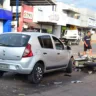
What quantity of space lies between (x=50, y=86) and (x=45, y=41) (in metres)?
1.79

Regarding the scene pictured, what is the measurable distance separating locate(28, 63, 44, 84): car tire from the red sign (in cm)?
2569

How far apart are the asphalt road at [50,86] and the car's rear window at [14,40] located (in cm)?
122

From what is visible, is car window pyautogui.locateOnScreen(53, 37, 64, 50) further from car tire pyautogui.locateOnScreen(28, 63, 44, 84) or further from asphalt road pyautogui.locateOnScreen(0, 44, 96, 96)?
car tire pyautogui.locateOnScreen(28, 63, 44, 84)

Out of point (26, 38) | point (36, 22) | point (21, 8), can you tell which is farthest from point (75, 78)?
point (36, 22)

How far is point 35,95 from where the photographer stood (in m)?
7.90

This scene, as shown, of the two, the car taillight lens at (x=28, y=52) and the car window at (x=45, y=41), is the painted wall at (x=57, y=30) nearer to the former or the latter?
the car window at (x=45, y=41)

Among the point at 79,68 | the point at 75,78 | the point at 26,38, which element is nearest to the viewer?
the point at 26,38

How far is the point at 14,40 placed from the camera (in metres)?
9.76

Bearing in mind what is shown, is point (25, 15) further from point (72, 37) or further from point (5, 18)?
point (72, 37)

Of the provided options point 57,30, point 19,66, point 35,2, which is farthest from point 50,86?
point 57,30

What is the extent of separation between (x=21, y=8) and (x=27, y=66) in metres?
28.6

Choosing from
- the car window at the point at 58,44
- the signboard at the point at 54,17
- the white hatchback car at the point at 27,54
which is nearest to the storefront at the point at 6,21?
the signboard at the point at 54,17

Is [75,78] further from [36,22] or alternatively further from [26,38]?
[36,22]

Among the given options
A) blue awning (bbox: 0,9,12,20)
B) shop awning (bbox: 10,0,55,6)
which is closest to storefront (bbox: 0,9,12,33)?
blue awning (bbox: 0,9,12,20)
